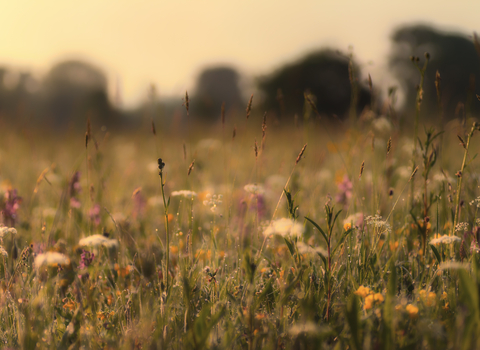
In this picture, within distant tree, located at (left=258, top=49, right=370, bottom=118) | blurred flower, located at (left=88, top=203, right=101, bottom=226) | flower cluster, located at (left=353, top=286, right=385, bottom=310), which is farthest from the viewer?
distant tree, located at (left=258, top=49, right=370, bottom=118)

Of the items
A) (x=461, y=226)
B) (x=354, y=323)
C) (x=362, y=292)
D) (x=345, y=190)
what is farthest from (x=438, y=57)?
(x=354, y=323)

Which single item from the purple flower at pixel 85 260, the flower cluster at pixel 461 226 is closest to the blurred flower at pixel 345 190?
the flower cluster at pixel 461 226

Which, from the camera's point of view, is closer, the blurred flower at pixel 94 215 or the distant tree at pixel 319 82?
the blurred flower at pixel 94 215

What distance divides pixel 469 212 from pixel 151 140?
5456 mm

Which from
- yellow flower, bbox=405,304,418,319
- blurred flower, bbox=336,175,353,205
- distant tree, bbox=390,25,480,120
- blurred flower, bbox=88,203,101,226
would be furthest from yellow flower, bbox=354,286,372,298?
distant tree, bbox=390,25,480,120

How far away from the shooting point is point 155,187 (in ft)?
10.1

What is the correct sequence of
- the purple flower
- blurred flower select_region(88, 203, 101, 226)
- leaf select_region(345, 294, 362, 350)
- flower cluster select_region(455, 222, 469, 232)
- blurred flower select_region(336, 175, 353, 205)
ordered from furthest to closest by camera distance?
blurred flower select_region(336, 175, 353, 205) → blurred flower select_region(88, 203, 101, 226) → the purple flower → flower cluster select_region(455, 222, 469, 232) → leaf select_region(345, 294, 362, 350)

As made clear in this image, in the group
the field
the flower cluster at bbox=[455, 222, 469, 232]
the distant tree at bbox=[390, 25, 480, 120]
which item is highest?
the distant tree at bbox=[390, 25, 480, 120]

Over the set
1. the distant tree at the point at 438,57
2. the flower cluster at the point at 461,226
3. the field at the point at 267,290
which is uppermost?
the distant tree at the point at 438,57

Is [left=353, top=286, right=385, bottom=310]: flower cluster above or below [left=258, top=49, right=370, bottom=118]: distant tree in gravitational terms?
below

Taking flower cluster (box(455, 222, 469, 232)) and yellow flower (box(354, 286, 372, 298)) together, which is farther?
flower cluster (box(455, 222, 469, 232))

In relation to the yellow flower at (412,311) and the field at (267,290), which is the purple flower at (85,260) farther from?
the yellow flower at (412,311)

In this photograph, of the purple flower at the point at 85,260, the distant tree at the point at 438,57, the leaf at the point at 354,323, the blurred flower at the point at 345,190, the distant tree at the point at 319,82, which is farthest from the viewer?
the distant tree at the point at 319,82

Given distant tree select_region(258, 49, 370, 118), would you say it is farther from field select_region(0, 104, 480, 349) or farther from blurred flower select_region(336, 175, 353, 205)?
field select_region(0, 104, 480, 349)
